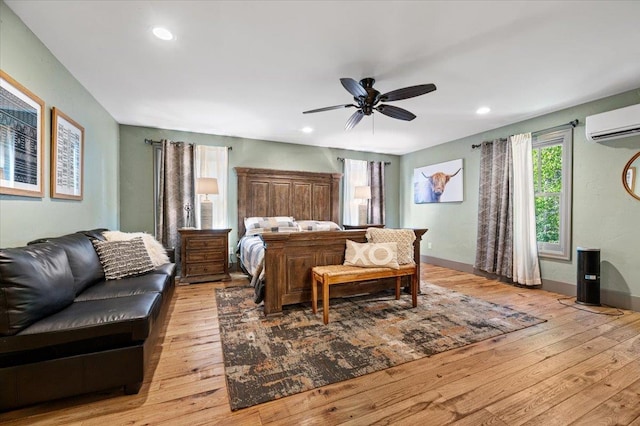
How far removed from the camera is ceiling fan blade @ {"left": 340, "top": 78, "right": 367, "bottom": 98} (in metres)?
2.45

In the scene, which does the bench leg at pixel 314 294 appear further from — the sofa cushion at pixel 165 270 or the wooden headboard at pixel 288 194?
the wooden headboard at pixel 288 194

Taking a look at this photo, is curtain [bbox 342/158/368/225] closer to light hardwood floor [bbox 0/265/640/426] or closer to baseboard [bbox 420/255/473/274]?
baseboard [bbox 420/255/473/274]

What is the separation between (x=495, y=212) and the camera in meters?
4.49

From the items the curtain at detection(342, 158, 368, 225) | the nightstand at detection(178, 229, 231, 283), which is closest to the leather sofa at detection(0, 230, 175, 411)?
the nightstand at detection(178, 229, 231, 283)

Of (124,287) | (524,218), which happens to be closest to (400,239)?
(524,218)

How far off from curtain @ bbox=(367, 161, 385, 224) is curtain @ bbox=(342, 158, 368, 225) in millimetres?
280

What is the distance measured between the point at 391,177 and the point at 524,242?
320cm

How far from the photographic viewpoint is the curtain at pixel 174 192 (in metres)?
4.57

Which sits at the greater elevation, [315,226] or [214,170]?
[214,170]

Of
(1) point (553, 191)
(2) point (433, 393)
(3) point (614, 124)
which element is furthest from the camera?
(1) point (553, 191)

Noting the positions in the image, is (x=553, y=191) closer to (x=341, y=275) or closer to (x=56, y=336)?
(x=341, y=275)

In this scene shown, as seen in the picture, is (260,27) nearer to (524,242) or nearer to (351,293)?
(351,293)

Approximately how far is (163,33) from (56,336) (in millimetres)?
2228

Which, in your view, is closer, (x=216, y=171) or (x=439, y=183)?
(x=216, y=171)
